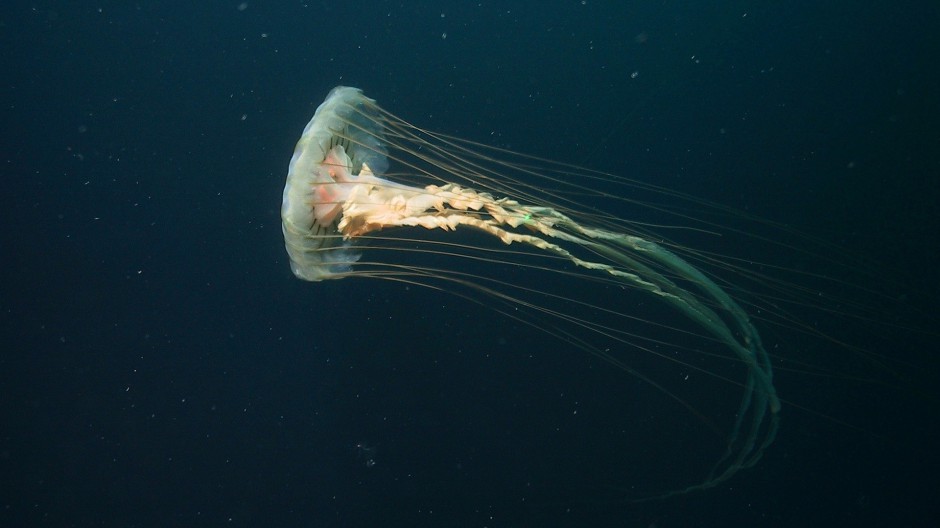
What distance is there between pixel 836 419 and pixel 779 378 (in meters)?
0.83

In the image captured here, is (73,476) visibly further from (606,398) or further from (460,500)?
(606,398)

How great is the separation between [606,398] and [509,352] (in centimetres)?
105

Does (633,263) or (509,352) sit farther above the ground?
(633,263)

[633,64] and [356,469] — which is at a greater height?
[633,64]

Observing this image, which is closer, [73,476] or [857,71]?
[73,476]

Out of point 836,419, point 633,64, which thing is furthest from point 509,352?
point 836,419

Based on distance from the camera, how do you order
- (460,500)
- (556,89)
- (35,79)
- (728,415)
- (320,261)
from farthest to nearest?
(728,415) < (460,500) < (556,89) < (35,79) < (320,261)

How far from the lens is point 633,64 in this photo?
4805 millimetres

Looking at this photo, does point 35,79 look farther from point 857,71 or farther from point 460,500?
point 857,71

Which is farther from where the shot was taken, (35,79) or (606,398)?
(606,398)

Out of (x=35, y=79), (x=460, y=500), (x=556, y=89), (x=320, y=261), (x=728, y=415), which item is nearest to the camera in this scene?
(x=320, y=261)

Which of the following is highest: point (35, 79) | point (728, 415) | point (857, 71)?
point (857, 71)

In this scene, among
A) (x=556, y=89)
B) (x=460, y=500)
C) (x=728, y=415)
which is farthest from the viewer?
(x=728, y=415)

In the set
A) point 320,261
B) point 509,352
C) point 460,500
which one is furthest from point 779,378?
point 320,261
